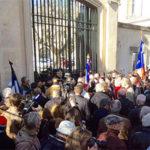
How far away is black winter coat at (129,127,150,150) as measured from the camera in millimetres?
2258

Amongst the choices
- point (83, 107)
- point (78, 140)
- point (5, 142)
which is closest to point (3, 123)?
point (5, 142)

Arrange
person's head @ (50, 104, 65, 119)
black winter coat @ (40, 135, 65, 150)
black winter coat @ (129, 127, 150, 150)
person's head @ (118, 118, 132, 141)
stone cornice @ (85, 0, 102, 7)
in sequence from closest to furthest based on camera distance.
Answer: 1. black winter coat @ (40, 135, 65, 150)
2. black winter coat @ (129, 127, 150, 150)
3. person's head @ (118, 118, 132, 141)
4. person's head @ (50, 104, 65, 119)
5. stone cornice @ (85, 0, 102, 7)

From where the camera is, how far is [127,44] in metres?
10.4

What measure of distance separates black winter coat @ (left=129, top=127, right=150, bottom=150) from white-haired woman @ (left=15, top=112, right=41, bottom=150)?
123cm

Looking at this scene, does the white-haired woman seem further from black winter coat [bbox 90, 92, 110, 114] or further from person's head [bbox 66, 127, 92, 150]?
black winter coat [bbox 90, 92, 110, 114]

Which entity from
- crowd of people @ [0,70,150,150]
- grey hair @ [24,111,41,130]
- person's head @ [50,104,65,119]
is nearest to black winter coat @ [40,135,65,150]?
crowd of people @ [0,70,150,150]

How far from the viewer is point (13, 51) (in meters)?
5.31

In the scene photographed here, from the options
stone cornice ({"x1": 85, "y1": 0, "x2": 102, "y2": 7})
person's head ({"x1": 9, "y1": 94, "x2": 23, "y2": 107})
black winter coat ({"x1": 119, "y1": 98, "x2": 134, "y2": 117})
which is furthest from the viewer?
stone cornice ({"x1": 85, "y1": 0, "x2": 102, "y2": 7})

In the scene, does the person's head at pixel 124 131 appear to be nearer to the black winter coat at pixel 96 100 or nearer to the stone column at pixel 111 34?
the black winter coat at pixel 96 100

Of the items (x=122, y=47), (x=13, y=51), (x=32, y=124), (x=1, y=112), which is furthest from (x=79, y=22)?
(x=32, y=124)

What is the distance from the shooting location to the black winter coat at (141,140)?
226cm

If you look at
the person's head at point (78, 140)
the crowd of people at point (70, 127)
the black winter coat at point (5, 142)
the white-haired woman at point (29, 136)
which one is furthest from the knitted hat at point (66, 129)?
the black winter coat at point (5, 142)

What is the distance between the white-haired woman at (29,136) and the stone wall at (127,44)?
8425 mm

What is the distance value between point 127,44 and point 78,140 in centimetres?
949
